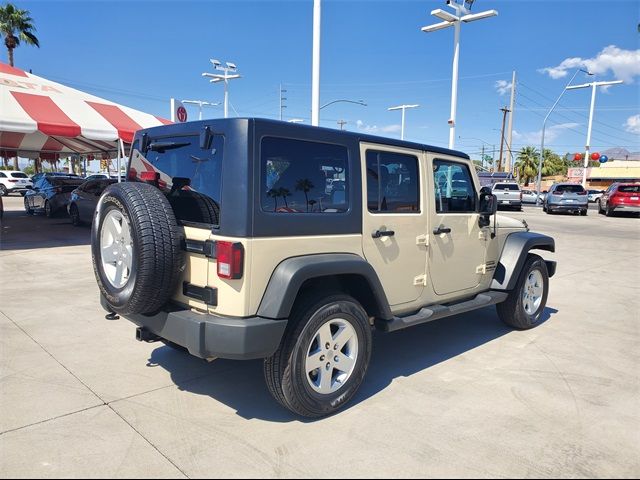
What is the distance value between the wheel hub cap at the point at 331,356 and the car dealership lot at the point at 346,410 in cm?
24

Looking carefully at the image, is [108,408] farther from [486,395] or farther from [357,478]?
[486,395]

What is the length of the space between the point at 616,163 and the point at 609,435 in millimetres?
89954

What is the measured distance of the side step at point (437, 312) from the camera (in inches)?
141

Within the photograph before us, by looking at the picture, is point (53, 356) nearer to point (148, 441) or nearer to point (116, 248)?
point (116, 248)

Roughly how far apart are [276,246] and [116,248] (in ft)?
3.92

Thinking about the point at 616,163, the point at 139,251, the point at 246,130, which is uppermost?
the point at 616,163

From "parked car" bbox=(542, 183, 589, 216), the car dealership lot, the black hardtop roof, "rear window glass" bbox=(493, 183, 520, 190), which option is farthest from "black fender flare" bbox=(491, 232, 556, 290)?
"rear window glass" bbox=(493, 183, 520, 190)

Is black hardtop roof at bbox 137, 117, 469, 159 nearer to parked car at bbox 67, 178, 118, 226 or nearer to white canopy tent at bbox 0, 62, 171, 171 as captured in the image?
white canopy tent at bbox 0, 62, 171, 171

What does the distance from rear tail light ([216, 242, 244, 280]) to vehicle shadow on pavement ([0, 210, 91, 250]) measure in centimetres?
928

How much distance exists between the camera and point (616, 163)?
77688 mm

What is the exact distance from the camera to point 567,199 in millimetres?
22969

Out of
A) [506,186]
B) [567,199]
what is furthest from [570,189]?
[506,186]

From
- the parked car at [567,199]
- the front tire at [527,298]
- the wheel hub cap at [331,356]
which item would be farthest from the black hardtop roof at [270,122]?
the parked car at [567,199]

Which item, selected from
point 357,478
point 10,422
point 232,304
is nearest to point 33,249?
point 10,422
